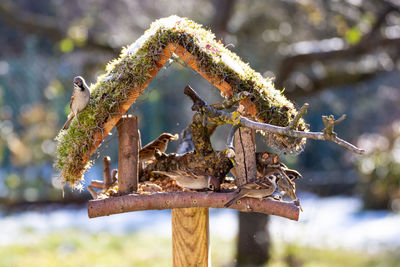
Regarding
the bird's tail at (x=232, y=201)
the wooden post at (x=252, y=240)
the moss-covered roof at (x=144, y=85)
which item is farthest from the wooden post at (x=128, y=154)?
the wooden post at (x=252, y=240)

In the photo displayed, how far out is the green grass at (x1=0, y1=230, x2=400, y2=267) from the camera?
6020 mm

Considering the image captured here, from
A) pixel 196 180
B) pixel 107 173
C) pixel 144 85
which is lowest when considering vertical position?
pixel 196 180

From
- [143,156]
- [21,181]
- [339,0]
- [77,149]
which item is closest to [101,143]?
[77,149]

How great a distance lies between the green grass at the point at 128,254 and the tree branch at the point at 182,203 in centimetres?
364

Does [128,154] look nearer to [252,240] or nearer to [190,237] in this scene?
[190,237]

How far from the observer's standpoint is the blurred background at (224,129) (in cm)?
550

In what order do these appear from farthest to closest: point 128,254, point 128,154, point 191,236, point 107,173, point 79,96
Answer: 1. point 128,254
2. point 107,173
3. point 191,236
4. point 128,154
5. point 79,96

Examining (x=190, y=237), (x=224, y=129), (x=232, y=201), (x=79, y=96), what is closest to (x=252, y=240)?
(x=224, y=129)

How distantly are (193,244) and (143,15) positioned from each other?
731cm

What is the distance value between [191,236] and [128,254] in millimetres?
4192

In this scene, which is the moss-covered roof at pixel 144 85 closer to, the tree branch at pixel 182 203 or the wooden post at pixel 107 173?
the tree branch at pixel 182 203

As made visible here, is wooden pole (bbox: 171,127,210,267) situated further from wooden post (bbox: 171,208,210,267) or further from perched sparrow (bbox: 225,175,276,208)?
perched sparrow (bbox: 225,175,276,208)

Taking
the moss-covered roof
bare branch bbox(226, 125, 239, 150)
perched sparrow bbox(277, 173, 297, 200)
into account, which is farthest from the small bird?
perched sparrow bbox(277, 173, 297, 200)

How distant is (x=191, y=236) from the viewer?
2486mm
